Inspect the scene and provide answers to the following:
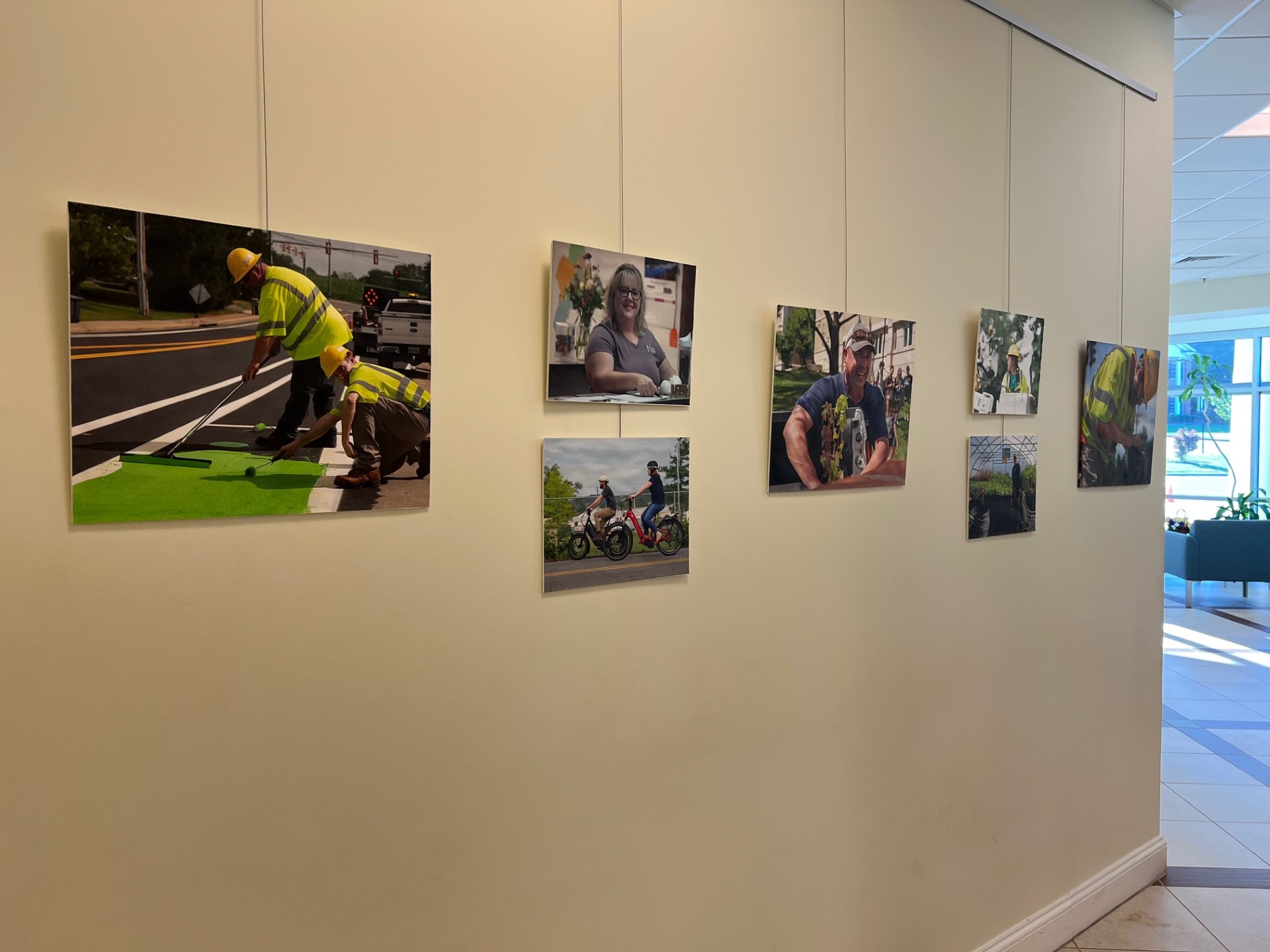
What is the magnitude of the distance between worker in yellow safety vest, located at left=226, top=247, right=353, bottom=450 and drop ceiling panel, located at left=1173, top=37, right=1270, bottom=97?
16.2 feet

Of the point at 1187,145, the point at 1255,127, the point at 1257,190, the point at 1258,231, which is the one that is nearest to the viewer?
the point at 1255,127

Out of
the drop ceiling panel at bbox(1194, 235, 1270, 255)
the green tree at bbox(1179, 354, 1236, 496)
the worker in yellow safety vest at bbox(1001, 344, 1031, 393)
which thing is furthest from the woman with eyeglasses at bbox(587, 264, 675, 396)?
the green tree at bbox(1179, 354, 1236, 496)

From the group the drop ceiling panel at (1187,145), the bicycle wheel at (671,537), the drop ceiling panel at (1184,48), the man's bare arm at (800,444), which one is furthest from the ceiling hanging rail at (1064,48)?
the drop ceiling panel at (1187,145)

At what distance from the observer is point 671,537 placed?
2.03 meters

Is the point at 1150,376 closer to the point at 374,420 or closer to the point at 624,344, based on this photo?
the point at 624,344

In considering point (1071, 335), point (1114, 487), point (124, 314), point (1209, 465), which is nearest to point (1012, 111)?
point (1071, 335)

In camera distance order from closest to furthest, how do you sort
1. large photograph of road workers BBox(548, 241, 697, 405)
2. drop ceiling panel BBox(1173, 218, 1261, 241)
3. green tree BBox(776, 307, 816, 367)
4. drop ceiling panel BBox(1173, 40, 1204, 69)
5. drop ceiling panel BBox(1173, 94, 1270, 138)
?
large photograph of road workers BBox(548, 241, 697, 405)
green tree BBox(776, 307, 816, 367)
drop ceiling panel BBox(1173, 40, 1204, 69)
drop ceiling panel BBox(1173, 94, 1270, 138)
drop ceiling panel BBox(1173, 218, 1261, 241)

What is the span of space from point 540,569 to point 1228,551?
9.59 metres

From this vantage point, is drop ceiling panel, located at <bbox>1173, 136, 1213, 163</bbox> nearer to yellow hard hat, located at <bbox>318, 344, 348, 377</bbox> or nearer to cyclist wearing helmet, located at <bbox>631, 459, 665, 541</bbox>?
cyclist wearing helmet, located at <bbox>631, 459, 665, 541</bbox>

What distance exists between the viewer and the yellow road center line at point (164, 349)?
4.28ft

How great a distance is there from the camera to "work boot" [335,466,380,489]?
1.56 m

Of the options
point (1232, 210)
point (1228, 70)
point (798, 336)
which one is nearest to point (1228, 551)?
point (1232, 210)

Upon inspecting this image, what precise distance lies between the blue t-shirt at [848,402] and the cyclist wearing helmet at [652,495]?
55 cm

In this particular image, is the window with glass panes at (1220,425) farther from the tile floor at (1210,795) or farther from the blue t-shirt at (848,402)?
the blue t-shirt at (848,402)
